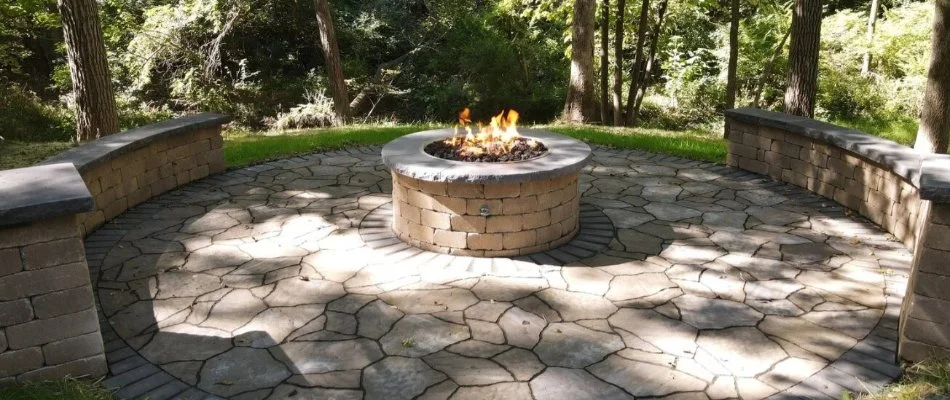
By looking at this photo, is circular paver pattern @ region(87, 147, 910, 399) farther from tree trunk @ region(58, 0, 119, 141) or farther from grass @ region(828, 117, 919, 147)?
grass @ region(828, 117, 919, 147)

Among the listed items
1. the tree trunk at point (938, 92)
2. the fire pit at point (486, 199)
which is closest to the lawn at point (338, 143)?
the tree trunk at point (938, 92)

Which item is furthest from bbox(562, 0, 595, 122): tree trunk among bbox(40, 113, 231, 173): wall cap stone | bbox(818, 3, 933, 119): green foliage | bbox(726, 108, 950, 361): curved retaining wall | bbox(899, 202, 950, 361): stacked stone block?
bbox(899, 202, 950, 361): stacked stone block

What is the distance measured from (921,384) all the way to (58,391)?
14.6 ft

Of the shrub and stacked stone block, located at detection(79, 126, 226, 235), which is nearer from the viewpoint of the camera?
stacked stone block, located at detection(79, 126, 226, 235)

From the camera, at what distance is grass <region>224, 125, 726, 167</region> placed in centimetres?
820

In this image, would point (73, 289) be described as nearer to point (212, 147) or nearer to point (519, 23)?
point (212, 147)

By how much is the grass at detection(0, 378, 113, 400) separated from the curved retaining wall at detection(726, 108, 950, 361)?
4341 millimetres

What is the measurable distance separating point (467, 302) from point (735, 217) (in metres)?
3.00

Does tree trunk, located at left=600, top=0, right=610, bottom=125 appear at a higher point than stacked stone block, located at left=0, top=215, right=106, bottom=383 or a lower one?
higher

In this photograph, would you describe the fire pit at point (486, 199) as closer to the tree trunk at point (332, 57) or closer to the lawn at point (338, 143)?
the lawn at point (338, 143)

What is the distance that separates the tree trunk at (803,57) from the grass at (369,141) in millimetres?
1061

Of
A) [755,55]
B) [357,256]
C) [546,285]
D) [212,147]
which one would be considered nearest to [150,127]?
[212,147]

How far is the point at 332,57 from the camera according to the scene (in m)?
12.4

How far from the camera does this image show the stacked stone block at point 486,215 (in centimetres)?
495
